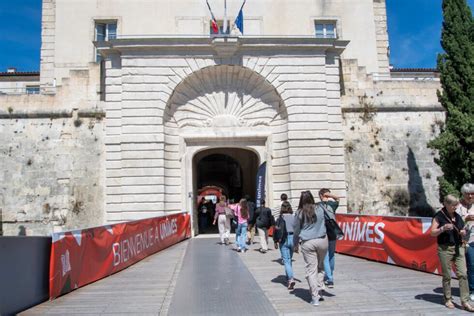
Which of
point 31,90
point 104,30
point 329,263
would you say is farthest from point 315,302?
point 31,90

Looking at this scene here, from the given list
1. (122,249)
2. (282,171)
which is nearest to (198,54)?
(282,171)

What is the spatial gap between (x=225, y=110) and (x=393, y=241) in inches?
407

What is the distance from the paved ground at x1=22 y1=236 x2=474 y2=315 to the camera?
21.7ft

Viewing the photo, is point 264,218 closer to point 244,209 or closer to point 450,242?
point 244,209

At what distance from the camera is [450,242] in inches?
256

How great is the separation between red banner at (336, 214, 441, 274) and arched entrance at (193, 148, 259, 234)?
323 inches

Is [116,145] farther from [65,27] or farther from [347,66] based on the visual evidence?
[347,66]

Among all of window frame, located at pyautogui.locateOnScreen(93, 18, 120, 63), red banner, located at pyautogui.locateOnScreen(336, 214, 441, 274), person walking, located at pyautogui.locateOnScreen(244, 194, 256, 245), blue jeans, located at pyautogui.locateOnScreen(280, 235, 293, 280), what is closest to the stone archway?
person walking, located at pyautogui.locateOnScreen(244, 194, 256, 245)

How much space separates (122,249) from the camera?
10.6 meters

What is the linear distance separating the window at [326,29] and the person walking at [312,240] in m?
17.4

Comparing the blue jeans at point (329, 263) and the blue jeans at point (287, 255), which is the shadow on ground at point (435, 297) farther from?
the blue jeans at point (287, 255)

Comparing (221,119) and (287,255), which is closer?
(287,255)

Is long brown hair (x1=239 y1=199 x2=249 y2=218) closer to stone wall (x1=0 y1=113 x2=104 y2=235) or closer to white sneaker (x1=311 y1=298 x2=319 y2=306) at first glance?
white sneaker (x1=311 y1=298 x2=319 y2=306)

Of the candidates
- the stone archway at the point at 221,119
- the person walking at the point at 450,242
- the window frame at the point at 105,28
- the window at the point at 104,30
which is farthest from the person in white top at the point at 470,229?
the window at the point at 104,30
